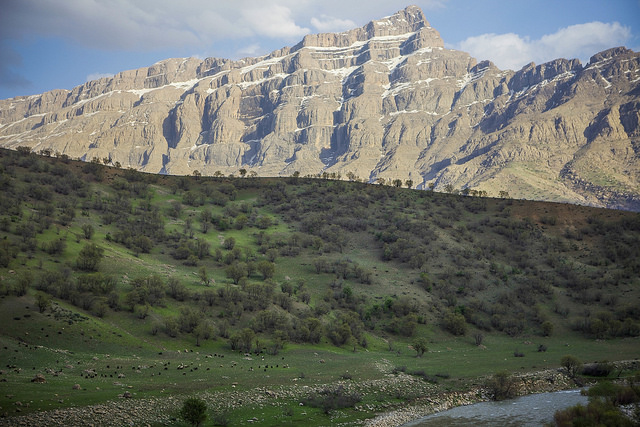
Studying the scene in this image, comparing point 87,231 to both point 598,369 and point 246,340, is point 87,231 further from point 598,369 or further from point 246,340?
point 598,369

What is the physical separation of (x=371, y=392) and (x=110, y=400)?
22.9 m

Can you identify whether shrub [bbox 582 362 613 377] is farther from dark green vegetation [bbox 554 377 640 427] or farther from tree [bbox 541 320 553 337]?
tree [bbox 541 320 553 337]

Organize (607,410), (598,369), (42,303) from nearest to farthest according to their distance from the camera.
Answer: (607,410) < (42,303) < (598,369)

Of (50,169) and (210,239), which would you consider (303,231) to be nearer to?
(210,239)

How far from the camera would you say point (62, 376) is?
111ft

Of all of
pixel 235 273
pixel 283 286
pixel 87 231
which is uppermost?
pixel 87 231

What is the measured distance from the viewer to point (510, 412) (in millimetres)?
39812

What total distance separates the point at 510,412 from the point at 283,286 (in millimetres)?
46119

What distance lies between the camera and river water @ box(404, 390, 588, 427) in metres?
36.8

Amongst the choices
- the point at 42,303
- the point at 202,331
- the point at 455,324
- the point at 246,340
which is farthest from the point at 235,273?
the point at 455,324

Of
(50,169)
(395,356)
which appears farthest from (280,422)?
(50,169)

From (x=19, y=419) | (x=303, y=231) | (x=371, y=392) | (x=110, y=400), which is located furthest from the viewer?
(x=303, y=231)

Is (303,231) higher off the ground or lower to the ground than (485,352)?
higher

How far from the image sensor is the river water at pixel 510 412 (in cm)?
3684
